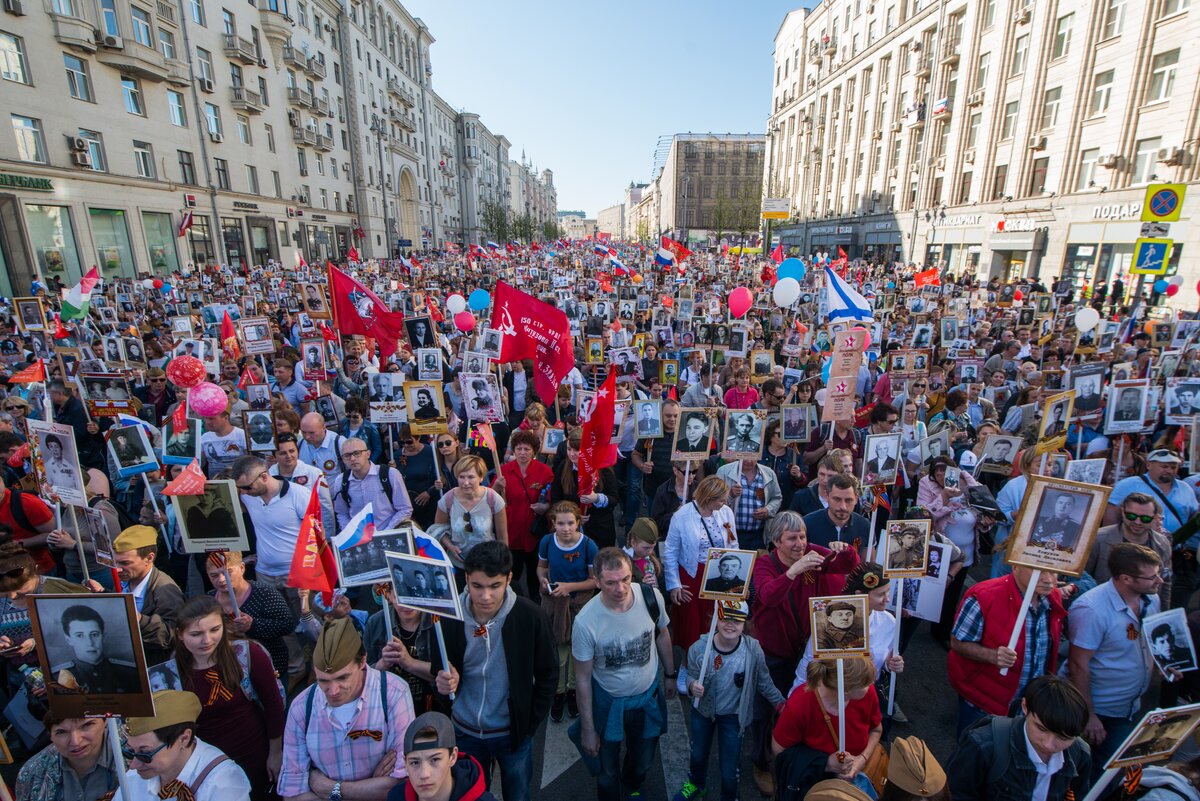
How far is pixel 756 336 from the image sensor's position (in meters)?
13.2

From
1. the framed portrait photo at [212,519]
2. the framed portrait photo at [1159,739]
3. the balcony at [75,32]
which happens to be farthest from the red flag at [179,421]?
the balcony at [75,32]

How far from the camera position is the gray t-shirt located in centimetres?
331

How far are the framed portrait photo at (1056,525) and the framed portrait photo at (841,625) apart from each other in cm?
96

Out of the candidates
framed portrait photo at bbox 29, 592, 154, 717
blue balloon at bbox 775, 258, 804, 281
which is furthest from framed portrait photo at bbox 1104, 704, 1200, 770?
blue balloon at bbox 775, 258, 804, 281

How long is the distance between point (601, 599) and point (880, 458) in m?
3.58

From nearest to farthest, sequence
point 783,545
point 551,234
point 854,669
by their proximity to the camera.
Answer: point 854,669
point 783,545
point 551,234

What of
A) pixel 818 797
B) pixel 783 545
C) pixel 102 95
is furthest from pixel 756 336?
pixel 102 95

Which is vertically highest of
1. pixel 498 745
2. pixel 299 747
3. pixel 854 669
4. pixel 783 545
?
pixel 783 545

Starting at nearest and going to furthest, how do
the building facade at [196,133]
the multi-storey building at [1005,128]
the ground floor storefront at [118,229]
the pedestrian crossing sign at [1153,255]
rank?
the pedestrian crossing sign at [1153,255] → the multi-storey building at [1005,128] → the ground floor storefront at [118,229] → the building facade at [196,133]

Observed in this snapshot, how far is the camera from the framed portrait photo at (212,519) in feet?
12.5

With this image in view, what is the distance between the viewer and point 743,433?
558cm

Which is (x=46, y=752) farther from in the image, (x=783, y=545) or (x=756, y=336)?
(x=756, y=336)

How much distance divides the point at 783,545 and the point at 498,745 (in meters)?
2.10

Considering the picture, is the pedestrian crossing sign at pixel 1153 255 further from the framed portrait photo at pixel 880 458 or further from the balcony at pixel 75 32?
the balcony at pixel 75 32
